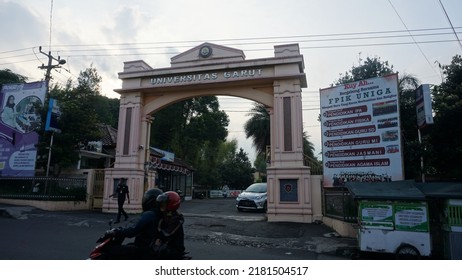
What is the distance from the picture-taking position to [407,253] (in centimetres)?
671

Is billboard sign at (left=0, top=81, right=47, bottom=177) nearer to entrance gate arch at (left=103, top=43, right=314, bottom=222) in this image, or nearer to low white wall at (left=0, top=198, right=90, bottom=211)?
low white wall at (left=0, top=198, right=90, bottom=211)

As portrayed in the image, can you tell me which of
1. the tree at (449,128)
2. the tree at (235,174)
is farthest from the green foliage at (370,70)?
the tree at (235,174)

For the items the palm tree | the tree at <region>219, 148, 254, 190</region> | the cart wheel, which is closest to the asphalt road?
the cart wheel

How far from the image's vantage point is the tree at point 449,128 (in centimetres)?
1083

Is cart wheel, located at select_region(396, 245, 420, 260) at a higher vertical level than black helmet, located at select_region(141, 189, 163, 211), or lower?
lower

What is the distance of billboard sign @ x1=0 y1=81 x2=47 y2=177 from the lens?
1586 cm

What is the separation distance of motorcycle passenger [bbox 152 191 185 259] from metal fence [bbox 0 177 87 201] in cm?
1343

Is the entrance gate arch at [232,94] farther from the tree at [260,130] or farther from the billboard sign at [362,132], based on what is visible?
the tree at [260,130]

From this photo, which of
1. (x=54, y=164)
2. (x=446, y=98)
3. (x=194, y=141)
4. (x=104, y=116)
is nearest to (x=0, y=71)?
(x=104, y=116)

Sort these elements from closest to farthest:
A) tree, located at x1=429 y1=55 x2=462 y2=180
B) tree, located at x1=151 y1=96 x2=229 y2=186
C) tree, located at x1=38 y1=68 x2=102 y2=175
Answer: tree, located at x1=429 y1=55 x2=462 y2=180 → tree, located at x1=38 y1=68 x2=102 y2=175 → tree, located at x1=151 y1=96 x2=229 y2=186

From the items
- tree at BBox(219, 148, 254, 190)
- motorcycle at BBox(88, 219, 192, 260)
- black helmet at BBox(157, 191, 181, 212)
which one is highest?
tree at BBox(219, 148, 254, 190)

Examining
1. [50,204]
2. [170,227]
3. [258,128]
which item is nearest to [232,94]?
[50,204]

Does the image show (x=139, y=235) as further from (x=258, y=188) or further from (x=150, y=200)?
(x=258, y=188)
